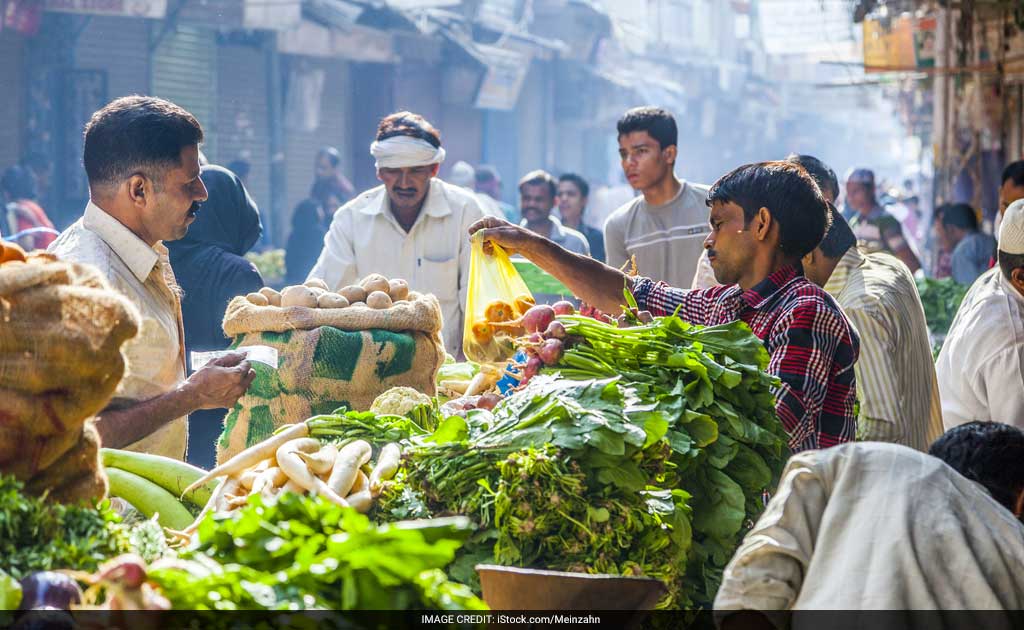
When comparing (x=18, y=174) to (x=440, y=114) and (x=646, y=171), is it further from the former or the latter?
(x=440, y=114)

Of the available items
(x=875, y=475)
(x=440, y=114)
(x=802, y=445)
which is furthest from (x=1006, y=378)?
(x=440, y=114)

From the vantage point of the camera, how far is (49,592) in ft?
6.27

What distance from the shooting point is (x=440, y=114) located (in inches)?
818

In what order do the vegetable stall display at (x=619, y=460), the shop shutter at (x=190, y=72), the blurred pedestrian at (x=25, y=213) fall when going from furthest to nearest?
the shop shutter at (x=190, y=72) < the blurred pedestrian at (x=25, y=213) < the vegetable stall display at (x=619, y=460)

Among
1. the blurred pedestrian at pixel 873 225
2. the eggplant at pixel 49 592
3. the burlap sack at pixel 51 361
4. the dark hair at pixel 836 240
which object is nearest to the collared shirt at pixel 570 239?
the blurred pedestrian at pixel 873 225

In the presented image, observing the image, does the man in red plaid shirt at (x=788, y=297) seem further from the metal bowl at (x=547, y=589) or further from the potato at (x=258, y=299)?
the potato at (x=258, y=299)

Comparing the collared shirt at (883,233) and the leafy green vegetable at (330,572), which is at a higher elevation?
the collared shirt at (883,233)

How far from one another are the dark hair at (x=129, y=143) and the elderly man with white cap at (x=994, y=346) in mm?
2997

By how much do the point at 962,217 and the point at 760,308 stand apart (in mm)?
7609

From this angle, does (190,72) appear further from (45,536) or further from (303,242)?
(45,536)

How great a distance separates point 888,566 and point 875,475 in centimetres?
20

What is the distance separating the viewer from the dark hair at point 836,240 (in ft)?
15.1

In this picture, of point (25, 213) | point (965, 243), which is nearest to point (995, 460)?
point (965, 243)

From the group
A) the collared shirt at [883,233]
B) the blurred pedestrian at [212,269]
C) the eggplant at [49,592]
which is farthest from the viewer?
the collared shirt at [883,233]
